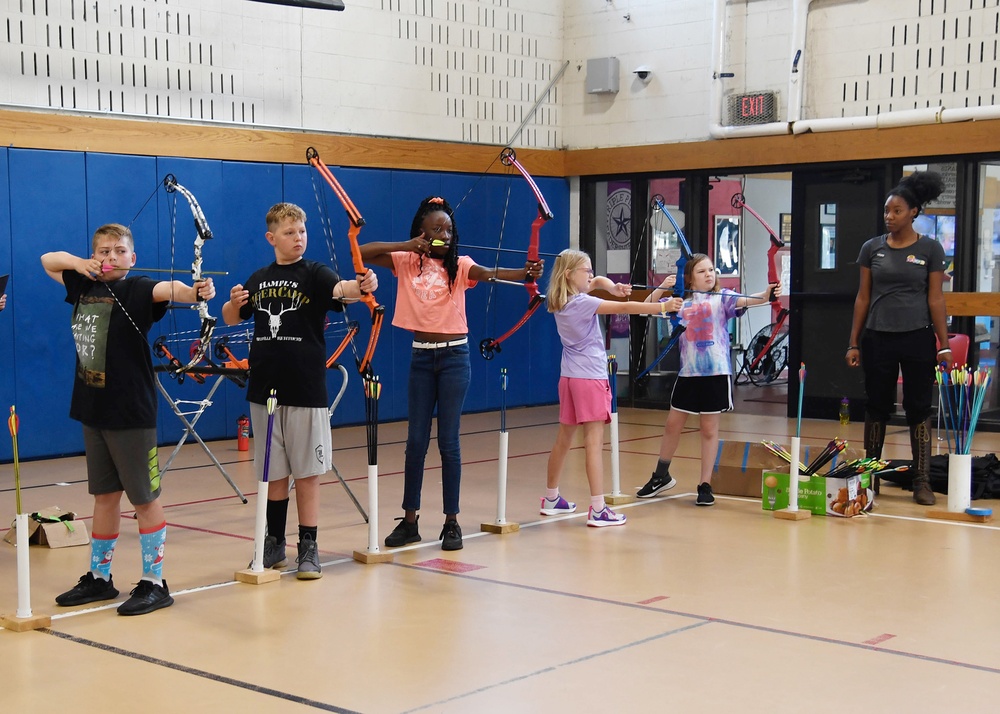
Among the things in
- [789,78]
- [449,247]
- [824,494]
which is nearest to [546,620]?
[449,247]

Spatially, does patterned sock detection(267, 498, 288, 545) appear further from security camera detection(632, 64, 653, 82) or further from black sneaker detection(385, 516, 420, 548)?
security camera detection(632, 64, 653, 82)

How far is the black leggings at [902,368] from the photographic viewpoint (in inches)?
242

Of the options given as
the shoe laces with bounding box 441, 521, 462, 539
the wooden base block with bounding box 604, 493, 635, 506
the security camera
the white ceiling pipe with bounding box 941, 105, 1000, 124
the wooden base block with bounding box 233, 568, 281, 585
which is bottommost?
the wooden base block with bounding box 604, 493, 635, 506

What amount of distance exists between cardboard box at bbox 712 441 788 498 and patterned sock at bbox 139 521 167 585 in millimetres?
3348

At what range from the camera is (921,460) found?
6.25m

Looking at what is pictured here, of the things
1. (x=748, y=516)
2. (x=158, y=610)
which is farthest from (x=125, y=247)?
(x=748, y=516)

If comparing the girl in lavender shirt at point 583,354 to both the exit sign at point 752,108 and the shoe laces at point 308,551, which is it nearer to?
the shoe laces at point 308,551

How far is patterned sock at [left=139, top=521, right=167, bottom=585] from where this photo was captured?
4.04 meters

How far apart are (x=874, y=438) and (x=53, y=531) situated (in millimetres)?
4127

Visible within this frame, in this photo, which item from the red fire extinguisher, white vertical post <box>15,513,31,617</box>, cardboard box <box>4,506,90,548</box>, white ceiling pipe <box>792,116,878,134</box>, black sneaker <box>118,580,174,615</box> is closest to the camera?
white vertical post <box>15,513,31,617</box>

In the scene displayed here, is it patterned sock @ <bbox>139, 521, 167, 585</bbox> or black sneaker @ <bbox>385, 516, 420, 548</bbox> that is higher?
patterned sock @ <bbox>139, 521, 167, 585</bbox>

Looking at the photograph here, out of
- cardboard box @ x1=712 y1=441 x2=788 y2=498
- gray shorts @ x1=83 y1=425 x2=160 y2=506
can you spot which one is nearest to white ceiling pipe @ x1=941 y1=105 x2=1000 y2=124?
cardboard box @ x1=712 y1=441 x2=788 y2=498

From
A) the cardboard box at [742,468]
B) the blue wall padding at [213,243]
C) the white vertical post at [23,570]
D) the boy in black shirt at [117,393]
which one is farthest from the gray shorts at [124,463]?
the cardboard box at [742,468]

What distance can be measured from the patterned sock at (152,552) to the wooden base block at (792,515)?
303 centimetres
